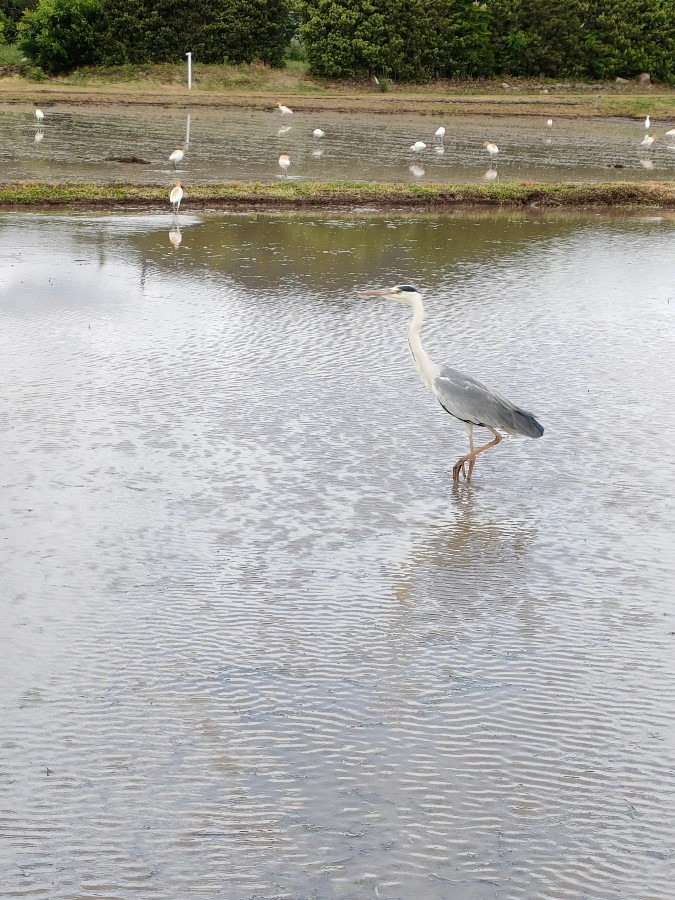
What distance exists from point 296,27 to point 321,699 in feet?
154

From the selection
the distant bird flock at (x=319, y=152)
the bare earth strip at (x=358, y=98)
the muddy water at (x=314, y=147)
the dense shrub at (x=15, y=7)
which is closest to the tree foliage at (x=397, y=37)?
the bare earth strip at (x=358, y=98)

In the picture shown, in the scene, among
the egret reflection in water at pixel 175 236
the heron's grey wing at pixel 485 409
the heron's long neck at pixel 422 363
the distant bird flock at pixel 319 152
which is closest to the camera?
the heron's grey wing at pixel 485 409

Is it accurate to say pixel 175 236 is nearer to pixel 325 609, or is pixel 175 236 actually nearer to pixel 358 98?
pixel 325 609

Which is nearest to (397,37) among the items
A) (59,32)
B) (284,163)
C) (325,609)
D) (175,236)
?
(59,32)

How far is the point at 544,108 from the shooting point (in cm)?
4203

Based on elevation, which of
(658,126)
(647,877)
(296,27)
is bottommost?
(647,877)

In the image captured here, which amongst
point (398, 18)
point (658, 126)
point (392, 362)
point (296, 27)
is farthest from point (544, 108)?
point (392, 362)

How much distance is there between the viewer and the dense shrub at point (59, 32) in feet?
135

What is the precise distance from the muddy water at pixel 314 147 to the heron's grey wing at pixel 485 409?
14.4m

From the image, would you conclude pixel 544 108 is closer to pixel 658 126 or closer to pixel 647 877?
pixel 658 126

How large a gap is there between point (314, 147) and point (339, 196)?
9.66 m

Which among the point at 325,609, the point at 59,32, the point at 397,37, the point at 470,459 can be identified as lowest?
the point at 325,609

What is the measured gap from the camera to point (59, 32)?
41.3 m

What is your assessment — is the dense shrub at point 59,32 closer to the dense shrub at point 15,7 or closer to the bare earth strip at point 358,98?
the bare earth strip at point 358,98
